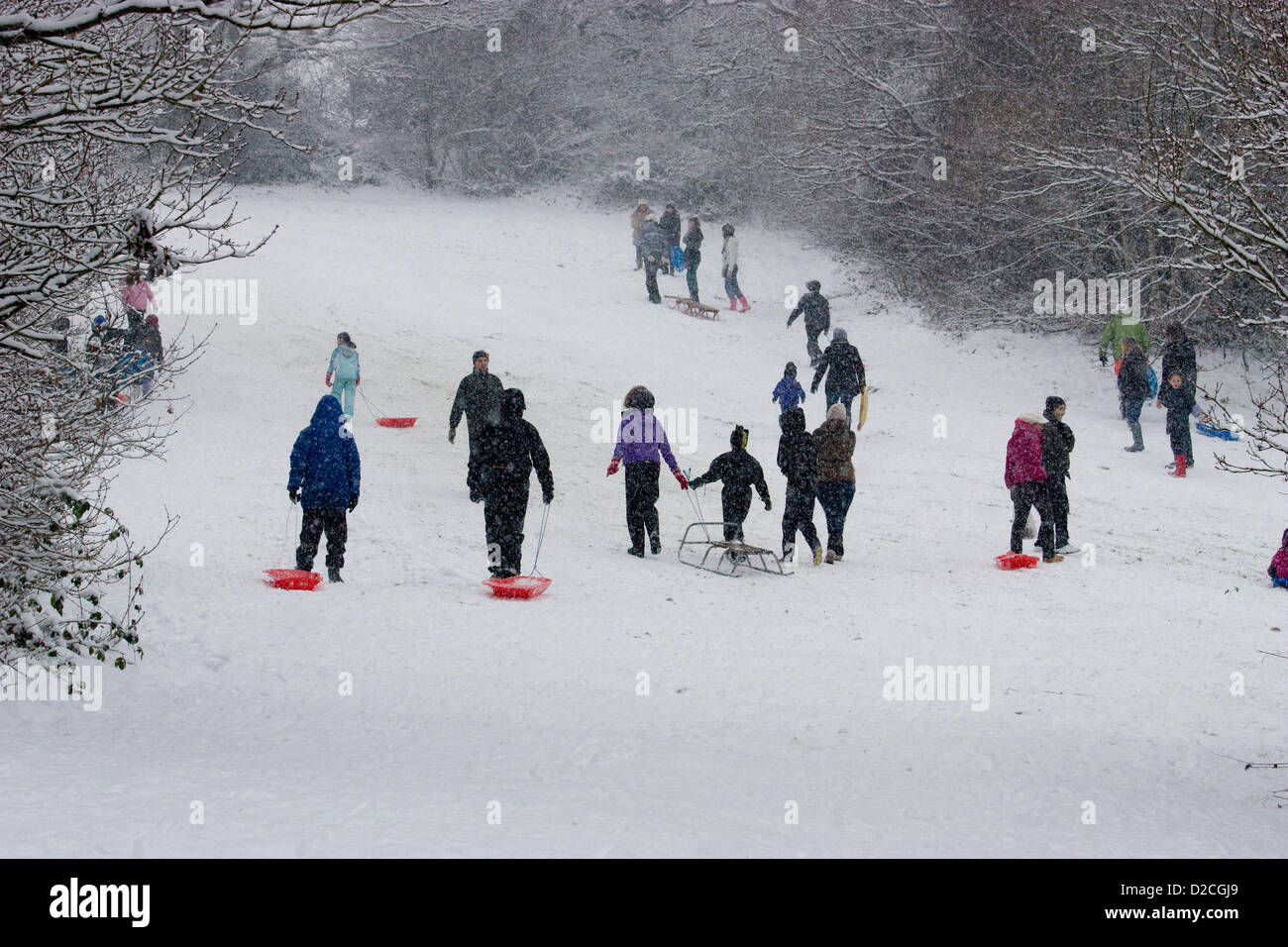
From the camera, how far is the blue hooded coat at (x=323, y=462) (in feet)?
33.1

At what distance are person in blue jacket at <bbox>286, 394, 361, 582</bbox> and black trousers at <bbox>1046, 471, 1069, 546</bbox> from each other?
7.31 metres

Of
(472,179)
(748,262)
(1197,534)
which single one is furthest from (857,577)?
(472,179)

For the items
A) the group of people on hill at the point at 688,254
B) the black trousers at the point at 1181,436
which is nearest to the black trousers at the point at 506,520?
the black trousers at the point at 1181,436

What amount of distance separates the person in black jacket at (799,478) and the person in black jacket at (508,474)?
2820 mm

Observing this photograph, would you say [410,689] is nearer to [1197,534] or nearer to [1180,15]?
[1197,534]

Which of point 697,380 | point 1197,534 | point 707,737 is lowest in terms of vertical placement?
point 707,737

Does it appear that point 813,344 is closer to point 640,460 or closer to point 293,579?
point 640,460

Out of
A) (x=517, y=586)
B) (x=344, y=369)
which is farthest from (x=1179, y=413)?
(x=344, y=369)

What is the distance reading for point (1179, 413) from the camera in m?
16.3

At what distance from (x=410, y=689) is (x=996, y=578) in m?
6.41

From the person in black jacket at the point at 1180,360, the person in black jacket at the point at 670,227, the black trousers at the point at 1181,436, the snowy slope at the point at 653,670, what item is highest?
the person in black jacket at the point at 670,227

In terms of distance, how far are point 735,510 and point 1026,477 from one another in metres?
3.11

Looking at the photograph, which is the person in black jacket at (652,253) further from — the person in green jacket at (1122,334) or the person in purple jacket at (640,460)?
the person in purple jacket at (640,460)

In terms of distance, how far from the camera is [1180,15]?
1998 cm
